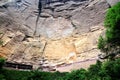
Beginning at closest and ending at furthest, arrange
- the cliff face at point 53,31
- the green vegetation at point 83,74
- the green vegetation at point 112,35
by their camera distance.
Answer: the green vegetation at point 83,74
the green vegetation at point 112,35
the cliff face at point 53,31

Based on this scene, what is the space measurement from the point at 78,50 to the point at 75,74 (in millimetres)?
6857

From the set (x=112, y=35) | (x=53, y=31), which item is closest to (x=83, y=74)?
(x=112, y=35)

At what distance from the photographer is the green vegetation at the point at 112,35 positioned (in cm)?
1880

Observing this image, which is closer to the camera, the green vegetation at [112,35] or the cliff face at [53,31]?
the green vegetation at [112,35]

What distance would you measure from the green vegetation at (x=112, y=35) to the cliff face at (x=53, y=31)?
11.6ft

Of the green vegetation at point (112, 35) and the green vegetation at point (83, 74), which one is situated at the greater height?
the green vegetation at point (112, 35)

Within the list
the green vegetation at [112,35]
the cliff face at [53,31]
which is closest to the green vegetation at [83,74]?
the green vegetation at [112,35]

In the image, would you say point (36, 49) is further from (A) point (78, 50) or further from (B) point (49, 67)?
(A) point (78, 50)

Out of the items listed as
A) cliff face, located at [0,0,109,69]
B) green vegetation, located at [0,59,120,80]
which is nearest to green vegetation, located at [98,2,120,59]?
green vegetation, located at [0,59,120,80]

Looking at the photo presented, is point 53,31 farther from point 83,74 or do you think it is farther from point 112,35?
point 83,74

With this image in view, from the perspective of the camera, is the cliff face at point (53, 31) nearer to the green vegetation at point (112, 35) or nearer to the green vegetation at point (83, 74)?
the green vegetation at point (112, 35)

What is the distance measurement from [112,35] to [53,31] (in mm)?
9241

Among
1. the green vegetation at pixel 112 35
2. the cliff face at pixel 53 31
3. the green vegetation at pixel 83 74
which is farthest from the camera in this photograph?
the cliff face at pixel 53 31

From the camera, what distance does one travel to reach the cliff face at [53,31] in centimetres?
2556
